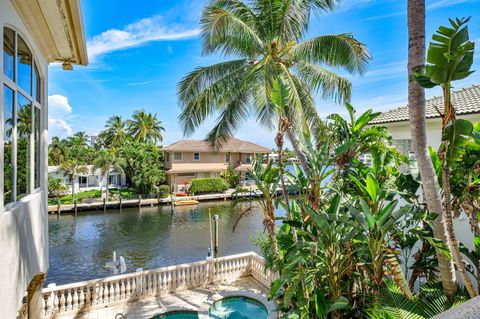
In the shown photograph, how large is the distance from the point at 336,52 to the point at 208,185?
26.5m

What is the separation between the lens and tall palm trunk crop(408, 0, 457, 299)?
4188 millimetres

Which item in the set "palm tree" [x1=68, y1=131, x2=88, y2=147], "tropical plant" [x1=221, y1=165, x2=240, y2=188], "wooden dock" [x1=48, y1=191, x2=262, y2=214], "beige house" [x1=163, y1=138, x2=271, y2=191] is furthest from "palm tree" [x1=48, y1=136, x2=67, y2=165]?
"tropical plant" [x1=221, y1=165, x2=240, y2=188]

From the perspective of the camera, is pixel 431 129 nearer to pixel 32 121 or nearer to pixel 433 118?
pixel 433 118

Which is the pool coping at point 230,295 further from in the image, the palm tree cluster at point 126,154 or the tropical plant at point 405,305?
the palm tree cluster at point 126,154

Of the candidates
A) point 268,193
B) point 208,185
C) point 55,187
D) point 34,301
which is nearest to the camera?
point 268,193

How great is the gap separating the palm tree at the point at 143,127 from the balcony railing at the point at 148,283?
36518 millimetres

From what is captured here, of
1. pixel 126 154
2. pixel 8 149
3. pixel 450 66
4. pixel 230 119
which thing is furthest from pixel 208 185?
pixel 450 66

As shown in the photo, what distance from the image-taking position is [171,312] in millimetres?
8055

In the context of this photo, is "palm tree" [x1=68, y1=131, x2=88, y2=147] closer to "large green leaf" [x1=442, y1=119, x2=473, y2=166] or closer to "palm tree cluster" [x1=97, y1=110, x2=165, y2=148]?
"palm tree cluster" [x1=97, y1=110, x2=165, y2=148]

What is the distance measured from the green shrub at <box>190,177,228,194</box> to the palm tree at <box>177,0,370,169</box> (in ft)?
76.4

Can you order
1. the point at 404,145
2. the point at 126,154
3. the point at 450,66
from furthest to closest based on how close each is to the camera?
the point at 126,154 → the point at 404,145 → the point at 450,66

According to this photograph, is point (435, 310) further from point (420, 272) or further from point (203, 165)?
point (203, 165)

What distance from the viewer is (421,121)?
4238 millimetres

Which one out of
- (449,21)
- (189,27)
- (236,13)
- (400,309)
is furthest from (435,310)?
(189,27)
